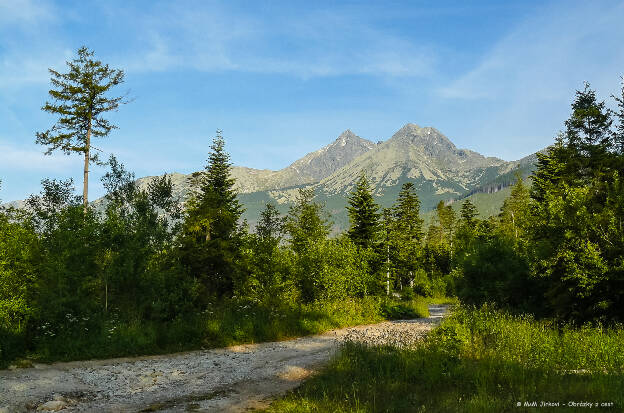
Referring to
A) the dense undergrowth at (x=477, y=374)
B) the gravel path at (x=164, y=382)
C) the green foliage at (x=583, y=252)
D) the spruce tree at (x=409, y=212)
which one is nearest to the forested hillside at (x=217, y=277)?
the green foliage at (x=583, y=252)

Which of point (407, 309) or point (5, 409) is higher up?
point (5, 409)

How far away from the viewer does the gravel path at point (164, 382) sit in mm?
8750

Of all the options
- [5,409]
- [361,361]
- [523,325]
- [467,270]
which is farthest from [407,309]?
[5,409]

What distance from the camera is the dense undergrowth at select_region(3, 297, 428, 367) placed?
14062 millimetres

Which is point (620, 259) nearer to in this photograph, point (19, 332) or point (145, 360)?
point (145, 360)

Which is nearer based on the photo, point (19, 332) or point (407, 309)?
point (19, 332)

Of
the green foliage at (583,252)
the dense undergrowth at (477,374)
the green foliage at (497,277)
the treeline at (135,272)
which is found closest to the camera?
the dense undergrowth at (477,374)

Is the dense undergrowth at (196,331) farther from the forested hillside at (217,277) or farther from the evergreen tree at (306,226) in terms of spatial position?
the evergreen tree at (306,226)

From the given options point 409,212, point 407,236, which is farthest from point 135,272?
point 409,212

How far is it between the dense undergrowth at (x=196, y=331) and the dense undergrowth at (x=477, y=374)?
23.3 ft

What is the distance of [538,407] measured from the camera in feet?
22.9

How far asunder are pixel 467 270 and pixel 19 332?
22981mm

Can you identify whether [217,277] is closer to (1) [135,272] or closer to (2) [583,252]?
(1) [135,272]

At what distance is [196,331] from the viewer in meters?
16.7
